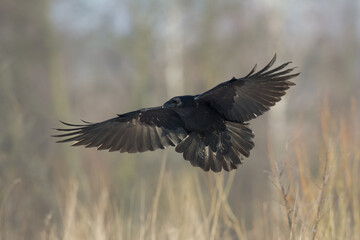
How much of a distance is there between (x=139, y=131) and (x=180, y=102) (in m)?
0.71

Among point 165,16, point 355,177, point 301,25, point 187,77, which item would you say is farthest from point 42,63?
point 355,177

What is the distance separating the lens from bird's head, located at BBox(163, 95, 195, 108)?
3895 millimetres

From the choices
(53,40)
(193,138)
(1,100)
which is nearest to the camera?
(193,138)

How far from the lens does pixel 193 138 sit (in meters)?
4.23

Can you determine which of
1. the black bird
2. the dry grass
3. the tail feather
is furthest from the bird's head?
the dry grass

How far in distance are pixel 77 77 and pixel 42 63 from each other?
4258 millimetres

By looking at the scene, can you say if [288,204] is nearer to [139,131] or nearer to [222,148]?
[222,148]

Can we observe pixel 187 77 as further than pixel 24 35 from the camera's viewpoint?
Yes

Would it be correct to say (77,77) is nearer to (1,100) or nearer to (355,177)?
(1,100)

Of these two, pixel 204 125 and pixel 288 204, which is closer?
pixel 288 204

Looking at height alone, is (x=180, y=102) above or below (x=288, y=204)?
above

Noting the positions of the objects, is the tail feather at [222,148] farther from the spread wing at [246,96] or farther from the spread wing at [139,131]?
the spread wing at [139,131]

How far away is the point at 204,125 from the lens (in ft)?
13.3

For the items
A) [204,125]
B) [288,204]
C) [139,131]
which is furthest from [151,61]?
[288,204]
